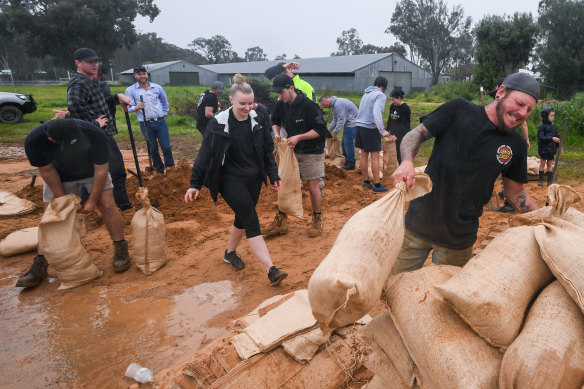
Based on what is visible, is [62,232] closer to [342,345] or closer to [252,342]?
[252,342]

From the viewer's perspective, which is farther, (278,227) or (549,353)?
(278,227)

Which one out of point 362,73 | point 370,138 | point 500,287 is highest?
point 362,73

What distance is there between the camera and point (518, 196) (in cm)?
231

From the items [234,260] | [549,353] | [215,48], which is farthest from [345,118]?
[215,48]

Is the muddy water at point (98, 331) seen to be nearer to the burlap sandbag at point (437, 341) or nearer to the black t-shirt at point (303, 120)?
the burlap sandbag at point (437, 341)

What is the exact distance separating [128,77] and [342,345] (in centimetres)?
4890

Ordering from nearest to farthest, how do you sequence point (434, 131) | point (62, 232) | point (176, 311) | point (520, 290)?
point (520, 290)
point (434, 131)
point (176, 311)
point (62, 232)

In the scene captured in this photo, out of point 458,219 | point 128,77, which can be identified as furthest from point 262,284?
point 128,77

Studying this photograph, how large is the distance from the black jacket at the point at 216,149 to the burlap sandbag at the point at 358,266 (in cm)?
176

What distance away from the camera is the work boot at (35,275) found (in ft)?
11.6

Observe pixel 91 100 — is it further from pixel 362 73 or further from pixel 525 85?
pixel 362 73

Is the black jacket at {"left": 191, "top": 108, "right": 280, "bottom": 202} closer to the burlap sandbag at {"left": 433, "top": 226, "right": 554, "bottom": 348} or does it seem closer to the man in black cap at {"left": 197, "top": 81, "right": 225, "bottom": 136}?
the burlap sandbag at {"left": 433, "top": 226, "right": 554, "bottom": 348}

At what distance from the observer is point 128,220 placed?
16.6 feet

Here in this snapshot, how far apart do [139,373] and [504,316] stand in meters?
2.09
